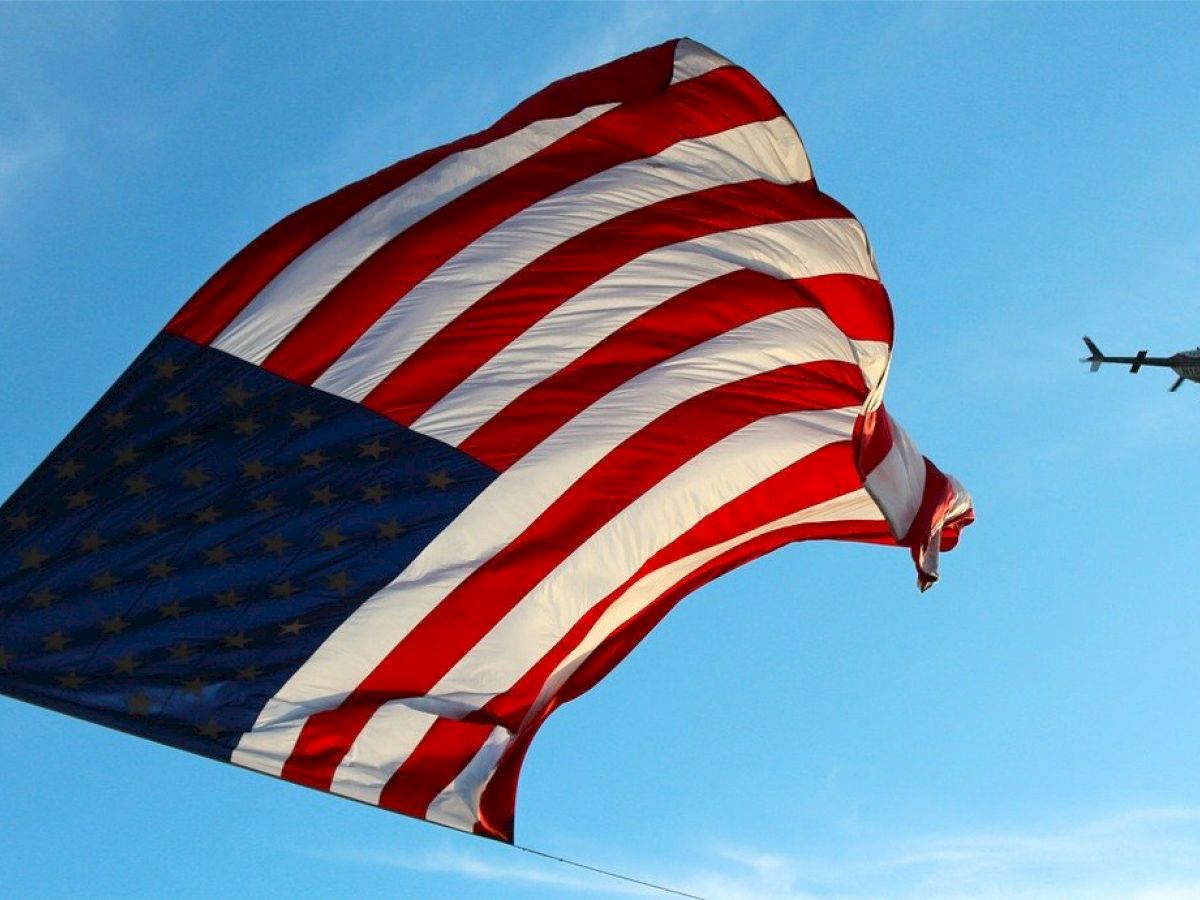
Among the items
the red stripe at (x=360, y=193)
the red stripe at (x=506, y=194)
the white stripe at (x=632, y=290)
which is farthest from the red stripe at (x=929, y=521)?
the red stripe at (x=360, y=193)

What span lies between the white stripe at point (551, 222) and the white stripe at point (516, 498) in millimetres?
1373

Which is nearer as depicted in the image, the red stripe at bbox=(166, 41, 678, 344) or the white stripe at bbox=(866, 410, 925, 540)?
the red stripe at bbox=(166, 41, 678, 344)

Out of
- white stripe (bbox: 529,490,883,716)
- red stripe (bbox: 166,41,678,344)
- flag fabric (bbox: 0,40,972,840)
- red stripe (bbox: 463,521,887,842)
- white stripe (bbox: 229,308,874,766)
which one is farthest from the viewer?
white stripe (bbox: 529,490,883,716)

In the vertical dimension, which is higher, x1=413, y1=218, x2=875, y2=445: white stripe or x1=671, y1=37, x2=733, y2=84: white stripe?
x1=671, y1=37, x2=733, y2=84: white stripe

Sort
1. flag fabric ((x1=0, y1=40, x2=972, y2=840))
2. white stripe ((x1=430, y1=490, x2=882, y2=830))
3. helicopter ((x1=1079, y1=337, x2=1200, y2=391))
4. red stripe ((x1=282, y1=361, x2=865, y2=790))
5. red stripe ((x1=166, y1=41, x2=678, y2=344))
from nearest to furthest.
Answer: flag fabric ((x1=0, y1=40, x2=972, y2=840)) < red stripe ((x1=282, y1=361, x2=865, y2=790)) < red stripe ((x1=166, y1=41, x2=678, y2=344)) < white stripe ((x1=430, y1=490, x2=882, y2=830)) < helicopter ((x1=1079, y1=337, x2=1200, y2=391))

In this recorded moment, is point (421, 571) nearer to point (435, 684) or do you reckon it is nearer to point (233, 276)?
point (435, 684)

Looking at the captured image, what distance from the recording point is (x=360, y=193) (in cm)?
1527

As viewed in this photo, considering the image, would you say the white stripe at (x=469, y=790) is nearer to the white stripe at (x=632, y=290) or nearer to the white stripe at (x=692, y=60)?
the white stripe at (x=632, y=290)

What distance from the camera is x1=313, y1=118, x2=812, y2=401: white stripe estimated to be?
595 inches

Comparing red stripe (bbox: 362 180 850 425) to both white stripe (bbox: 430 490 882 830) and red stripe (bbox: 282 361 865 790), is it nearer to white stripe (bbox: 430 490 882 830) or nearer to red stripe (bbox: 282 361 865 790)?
red stripe (bbox: 282 361 865 790)

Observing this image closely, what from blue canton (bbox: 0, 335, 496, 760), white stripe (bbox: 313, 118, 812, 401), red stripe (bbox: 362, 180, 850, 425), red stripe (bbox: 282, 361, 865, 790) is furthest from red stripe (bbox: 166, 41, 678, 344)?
red stripe (bbox: 282, 361, 865, 790)

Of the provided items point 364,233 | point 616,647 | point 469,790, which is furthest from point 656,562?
point 364,233

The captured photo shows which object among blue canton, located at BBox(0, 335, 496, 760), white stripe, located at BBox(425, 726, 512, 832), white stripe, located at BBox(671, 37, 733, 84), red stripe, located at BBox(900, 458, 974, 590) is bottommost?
white stripe, located at BBox(425, 726, 512, 832)

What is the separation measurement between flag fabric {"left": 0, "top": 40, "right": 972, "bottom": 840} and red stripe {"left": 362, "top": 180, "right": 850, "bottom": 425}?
2cm
